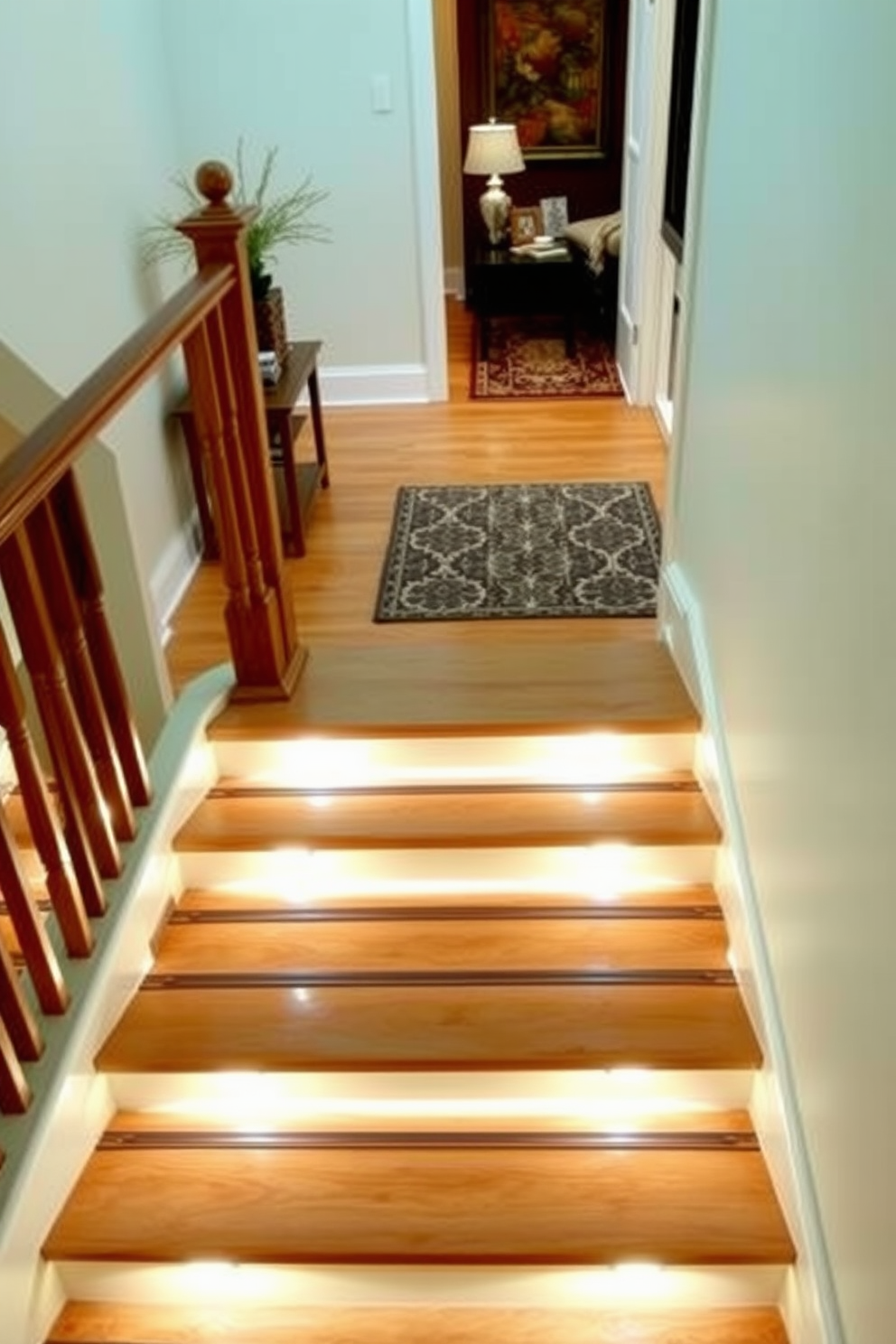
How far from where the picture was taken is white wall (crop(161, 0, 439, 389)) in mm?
4137

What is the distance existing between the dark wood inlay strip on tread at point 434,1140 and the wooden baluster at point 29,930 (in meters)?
0.30

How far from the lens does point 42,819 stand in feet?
4.91

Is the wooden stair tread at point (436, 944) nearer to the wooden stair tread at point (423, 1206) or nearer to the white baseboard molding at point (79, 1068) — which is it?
the white baseboard molding at point (79, 1068)

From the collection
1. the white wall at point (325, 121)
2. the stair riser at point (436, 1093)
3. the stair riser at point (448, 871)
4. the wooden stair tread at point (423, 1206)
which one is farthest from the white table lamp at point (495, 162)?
the wooden stair tread at point (423, 1206)

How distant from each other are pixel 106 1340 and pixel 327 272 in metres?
4.08

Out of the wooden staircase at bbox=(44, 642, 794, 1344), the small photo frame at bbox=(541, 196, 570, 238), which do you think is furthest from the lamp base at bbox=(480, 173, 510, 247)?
the wooden staircase at bbox=(44, 642, 794, 1344)

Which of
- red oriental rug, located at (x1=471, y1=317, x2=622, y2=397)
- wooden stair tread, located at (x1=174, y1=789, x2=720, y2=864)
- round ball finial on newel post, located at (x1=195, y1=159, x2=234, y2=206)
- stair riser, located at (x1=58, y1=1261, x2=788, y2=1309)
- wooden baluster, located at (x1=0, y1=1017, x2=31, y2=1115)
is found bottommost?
stair riser, located at (x1=58, y1=1261, x2=788, y2=1309)

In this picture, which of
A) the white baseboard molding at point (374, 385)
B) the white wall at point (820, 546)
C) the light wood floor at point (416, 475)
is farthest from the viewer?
the white baseboard molding at point (374, 385)

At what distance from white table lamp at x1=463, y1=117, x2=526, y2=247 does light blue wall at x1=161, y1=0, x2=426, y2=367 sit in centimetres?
90

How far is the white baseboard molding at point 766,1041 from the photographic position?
4.72 ft

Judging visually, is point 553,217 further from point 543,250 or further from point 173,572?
point 173,572

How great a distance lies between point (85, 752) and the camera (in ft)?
5.41

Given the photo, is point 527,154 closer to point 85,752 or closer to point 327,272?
point 327,272

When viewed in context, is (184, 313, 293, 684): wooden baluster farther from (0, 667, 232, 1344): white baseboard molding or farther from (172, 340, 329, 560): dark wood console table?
(172, 340, 329, 560): dark wood console table
